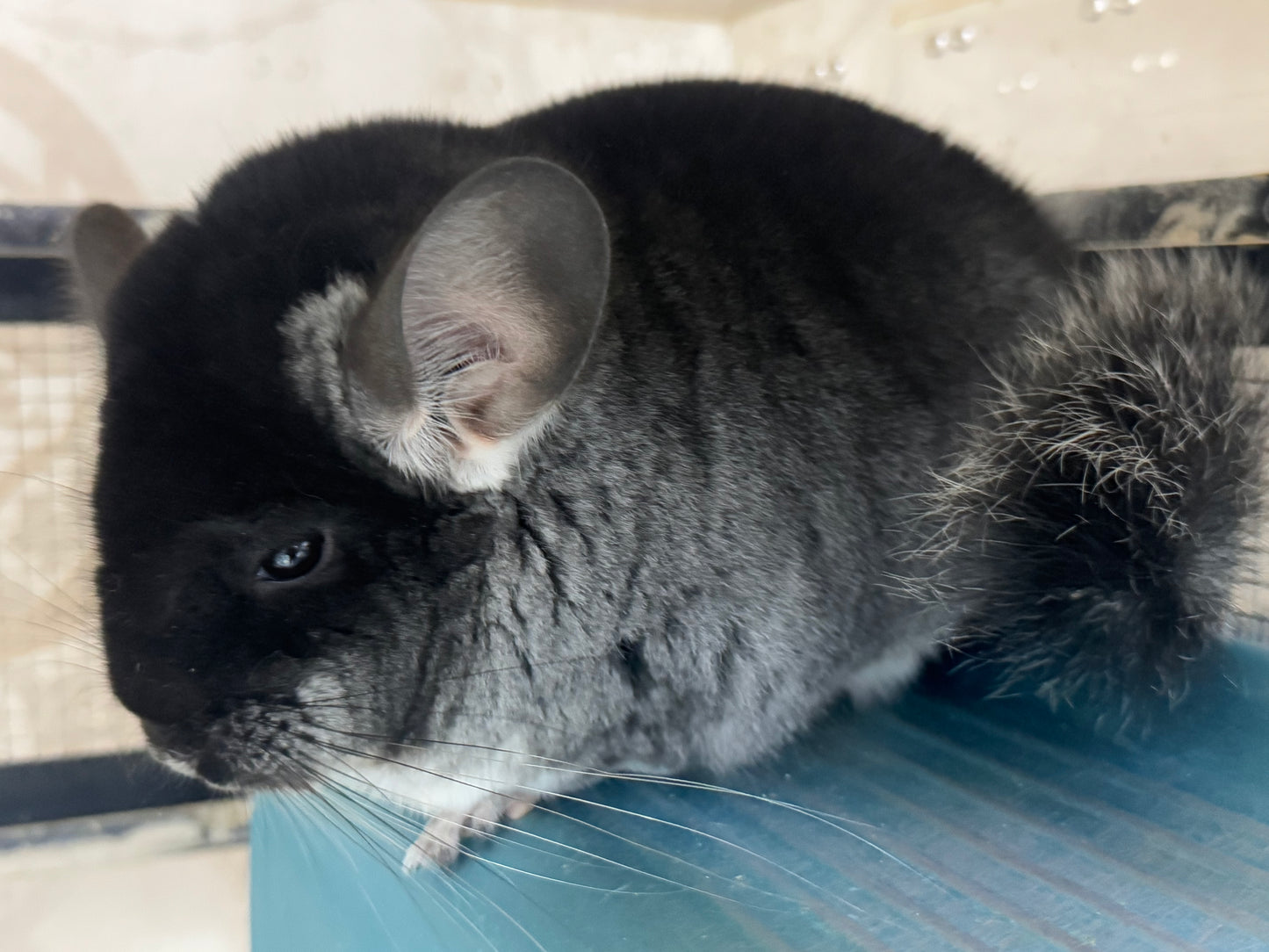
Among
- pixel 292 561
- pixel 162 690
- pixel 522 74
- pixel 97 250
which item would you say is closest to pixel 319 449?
pixel 292 561

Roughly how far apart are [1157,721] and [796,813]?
37cm

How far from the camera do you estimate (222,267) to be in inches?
31.9

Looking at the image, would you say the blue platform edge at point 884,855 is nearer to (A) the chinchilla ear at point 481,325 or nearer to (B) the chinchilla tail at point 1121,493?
(B) the chinchilla tail at point 1121,493

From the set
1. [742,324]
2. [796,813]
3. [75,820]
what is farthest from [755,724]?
[75,820]

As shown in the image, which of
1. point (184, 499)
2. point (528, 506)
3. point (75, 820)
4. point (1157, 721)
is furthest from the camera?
point (75, 820)

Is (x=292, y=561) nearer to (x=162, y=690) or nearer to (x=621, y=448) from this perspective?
(x=162, y=690)

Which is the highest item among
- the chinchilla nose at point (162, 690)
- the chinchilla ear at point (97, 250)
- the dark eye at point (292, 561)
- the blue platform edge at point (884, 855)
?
the chinchilla ear at point (97, 250)

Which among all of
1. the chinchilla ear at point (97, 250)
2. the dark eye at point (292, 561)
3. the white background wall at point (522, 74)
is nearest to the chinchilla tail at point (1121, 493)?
the white background wall at point (522, 74)

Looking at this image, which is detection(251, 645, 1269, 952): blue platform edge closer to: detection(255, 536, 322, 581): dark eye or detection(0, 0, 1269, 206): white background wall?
detection(255, 536, 322, 581): dark eye

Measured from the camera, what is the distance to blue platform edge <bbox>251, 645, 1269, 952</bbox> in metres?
0.74

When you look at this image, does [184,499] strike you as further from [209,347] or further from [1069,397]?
[1069,397]

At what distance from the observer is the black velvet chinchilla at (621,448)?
76cm

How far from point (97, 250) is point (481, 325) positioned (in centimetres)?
53

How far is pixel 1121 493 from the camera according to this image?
92cm
